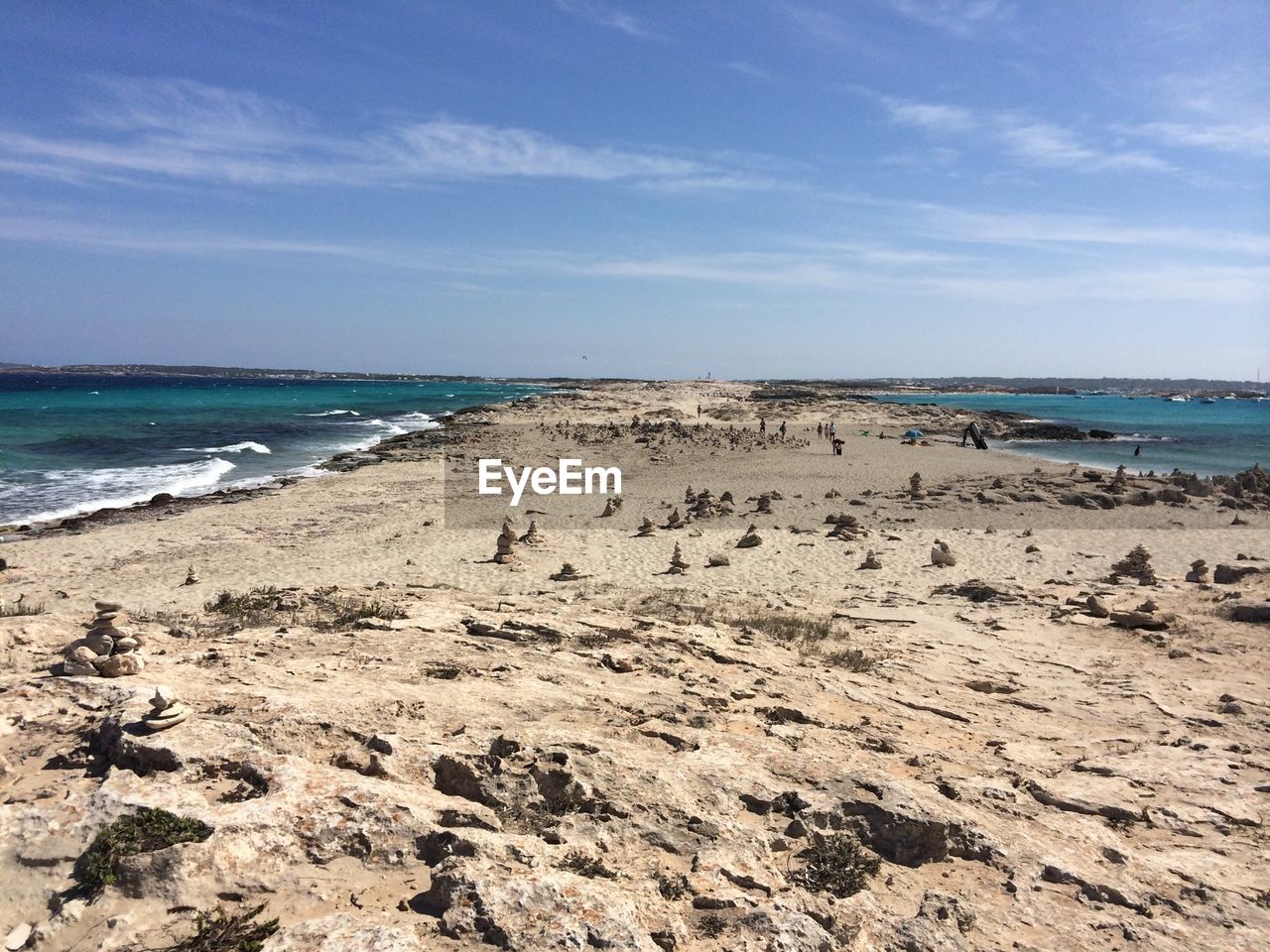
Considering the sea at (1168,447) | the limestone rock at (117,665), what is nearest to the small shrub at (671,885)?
the limestone rock at (117,665)

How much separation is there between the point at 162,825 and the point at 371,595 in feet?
19.9

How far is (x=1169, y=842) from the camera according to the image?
5109mm

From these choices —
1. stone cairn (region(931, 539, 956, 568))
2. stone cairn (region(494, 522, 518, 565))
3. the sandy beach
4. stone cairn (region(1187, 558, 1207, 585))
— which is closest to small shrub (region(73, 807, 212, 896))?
the sandy beach

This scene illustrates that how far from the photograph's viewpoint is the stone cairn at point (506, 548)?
45.9 ft

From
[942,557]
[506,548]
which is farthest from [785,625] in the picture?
[506,548]

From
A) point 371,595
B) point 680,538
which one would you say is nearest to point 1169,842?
point 371,595

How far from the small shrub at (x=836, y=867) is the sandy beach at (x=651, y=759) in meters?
0.03

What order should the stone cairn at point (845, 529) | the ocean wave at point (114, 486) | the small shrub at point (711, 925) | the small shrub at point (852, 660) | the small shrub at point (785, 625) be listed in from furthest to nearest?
the ocean wave at point (114, 486) < the stone cairn at point (845, 529) < the small shrub at point (785, 625) < the small shrub at point (852, 660) < the small shrub at point (711, 925)

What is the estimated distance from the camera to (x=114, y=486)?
2470 centimetres

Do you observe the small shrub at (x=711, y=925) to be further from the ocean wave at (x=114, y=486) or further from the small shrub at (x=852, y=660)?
the ocean wave at (x=114, y=486)

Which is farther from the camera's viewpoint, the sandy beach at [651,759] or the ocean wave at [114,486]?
the ocean wave at [114,486]

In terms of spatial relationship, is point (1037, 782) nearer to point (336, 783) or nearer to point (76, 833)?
point (336, 783)

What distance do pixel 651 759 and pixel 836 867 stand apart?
1.39 m

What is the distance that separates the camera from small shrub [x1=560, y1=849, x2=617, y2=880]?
4082 millimetres
